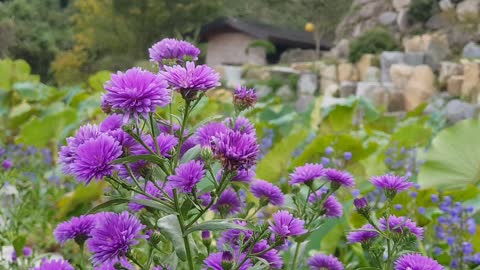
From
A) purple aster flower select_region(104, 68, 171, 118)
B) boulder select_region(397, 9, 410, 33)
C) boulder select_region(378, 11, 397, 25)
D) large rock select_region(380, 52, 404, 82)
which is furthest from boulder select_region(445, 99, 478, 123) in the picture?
boulder select_region(378, 11, 397, 25)

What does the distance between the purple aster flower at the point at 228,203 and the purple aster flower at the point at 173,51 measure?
0.69 feet

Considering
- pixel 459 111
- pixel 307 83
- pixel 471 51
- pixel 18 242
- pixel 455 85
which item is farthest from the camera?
pixel 471 51

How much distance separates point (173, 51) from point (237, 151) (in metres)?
0.23

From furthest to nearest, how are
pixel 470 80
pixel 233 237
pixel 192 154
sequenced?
pixel 470 80 → pixel 233 237 → pixel 192 154

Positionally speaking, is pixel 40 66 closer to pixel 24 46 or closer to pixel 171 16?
pixel 24 46

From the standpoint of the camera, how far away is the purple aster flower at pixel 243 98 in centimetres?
83

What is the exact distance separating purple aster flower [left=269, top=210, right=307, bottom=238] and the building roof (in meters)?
18.9

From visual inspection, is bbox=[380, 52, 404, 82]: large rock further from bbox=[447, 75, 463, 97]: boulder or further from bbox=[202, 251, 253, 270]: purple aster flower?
bbox=[202, 251, 253, 270]: purple aster flower

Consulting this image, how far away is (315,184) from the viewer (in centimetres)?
100

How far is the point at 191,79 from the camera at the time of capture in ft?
2.35

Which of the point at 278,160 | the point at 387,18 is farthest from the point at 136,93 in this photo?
the point at 387,18

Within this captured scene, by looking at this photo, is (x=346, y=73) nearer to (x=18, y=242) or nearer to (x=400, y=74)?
(x=400, y=74)

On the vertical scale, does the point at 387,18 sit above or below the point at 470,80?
above

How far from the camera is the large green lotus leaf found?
249cm
